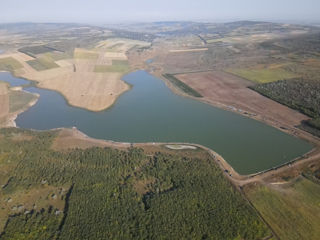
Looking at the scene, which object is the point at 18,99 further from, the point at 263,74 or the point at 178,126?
the point at 263,74

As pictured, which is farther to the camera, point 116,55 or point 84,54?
point 116,55

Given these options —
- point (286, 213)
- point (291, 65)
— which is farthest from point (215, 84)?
point (286, 213)

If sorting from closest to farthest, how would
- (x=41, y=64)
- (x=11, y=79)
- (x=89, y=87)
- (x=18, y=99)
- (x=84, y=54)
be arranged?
(x=18, y=99)
(x=89, y=87)
(x=11, y=79)
(x=41, y=64)
(x=84, y=54)

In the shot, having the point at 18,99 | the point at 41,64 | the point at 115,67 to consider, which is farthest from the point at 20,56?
the point at 18,99

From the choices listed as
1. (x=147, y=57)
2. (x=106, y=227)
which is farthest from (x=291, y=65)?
(x=106, y=227)

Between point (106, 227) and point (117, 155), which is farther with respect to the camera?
point (117, 155)

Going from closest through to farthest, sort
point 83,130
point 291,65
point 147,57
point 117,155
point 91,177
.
A: point 91,177 → point 117,155 → point 83,130 → point 291,65 → point 147,57

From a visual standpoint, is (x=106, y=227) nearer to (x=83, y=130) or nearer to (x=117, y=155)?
(x=117, y=155)

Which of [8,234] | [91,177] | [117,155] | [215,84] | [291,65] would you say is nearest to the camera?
[8,234]

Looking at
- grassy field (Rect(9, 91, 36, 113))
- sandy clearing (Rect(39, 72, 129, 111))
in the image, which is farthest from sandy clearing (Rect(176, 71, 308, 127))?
grassy field (Rect(9, 91, 36, 113))
